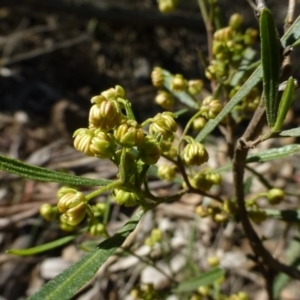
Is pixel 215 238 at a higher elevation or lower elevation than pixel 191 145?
lower

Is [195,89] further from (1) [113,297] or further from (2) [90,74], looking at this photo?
(2) [90,74]

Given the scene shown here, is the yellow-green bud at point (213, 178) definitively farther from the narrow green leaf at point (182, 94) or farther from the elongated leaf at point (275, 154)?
the narrow green leaf at point (182, 94)

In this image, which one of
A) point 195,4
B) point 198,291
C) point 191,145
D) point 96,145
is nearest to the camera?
point 96,145

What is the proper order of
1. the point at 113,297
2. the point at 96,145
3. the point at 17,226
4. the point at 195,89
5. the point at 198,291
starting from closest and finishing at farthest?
the point at 96,145 → the point at 195,89 → the point at 198,291 → the point at 113,297 → the point at 17,226

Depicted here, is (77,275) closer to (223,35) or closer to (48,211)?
(48,211)

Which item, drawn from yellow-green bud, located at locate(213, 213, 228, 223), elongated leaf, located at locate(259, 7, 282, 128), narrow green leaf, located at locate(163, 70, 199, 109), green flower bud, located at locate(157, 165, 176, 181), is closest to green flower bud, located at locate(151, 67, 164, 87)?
narrow green leaf, located at locate(163, 70, 199, 109)

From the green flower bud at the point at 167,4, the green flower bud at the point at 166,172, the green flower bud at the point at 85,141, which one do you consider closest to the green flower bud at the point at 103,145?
the green flower bud at the point at 85,141

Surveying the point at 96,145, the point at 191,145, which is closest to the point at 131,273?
the point at 191,145
